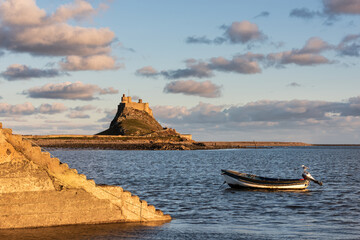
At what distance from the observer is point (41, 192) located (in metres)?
16.4

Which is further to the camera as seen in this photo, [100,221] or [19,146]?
[100,221]

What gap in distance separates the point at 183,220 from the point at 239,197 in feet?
39.1

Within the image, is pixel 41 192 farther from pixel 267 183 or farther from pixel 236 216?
pixel 267 183

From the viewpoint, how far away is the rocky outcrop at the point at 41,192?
52.9 ft

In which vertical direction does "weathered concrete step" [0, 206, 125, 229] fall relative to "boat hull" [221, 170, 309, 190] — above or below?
above

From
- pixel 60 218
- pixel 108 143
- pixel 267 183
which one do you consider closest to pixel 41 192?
pixel 60 218

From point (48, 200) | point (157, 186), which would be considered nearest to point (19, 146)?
point (48, 200)

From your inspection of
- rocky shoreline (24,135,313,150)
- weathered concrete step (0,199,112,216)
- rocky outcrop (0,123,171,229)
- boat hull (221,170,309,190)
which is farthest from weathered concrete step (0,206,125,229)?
rocky shoreline (24,135,313,150)

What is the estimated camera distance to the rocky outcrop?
A: 16109mm

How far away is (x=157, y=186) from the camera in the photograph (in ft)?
→ 122

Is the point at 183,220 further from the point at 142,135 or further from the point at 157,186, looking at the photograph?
the point at 142,135

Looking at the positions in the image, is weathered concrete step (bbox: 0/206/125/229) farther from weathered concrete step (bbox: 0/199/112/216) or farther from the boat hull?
the boat hull

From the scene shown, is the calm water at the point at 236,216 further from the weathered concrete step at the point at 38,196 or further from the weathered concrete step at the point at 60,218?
the weathered concrete step at the point at 38,196

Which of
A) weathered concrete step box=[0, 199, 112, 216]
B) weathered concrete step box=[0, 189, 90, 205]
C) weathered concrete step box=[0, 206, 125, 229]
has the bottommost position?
weathered concrete step box=[0, 206, 125, 229]
